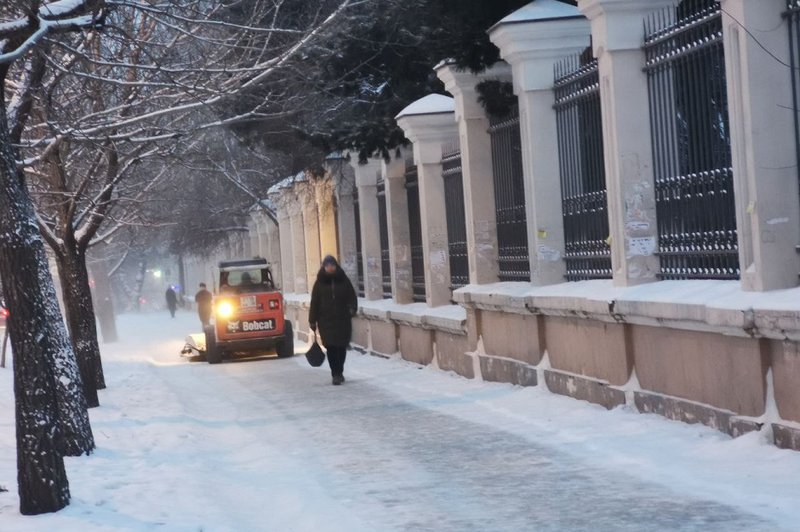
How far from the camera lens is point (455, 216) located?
62.4 ft

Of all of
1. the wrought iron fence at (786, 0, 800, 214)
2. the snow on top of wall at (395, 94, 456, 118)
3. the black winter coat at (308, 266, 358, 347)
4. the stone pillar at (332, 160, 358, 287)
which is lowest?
the black winter coat at (308, 266, 358, 347)

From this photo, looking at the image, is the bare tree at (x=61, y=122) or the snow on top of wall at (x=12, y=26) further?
the snow on top of wall at (x=12, y=26)

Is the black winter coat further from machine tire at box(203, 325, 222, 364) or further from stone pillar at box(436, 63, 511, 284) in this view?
machine tire at box(203, 325, 222, 364)

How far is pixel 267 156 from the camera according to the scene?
109ft

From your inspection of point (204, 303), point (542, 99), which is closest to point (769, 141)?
point (542, 99)

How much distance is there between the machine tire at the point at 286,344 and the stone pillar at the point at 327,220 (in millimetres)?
1796

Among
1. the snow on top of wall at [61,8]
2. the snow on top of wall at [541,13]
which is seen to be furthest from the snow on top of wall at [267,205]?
the snow on top of wall at [61,8]

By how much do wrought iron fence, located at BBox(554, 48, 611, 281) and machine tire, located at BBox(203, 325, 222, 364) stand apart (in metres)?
15.1

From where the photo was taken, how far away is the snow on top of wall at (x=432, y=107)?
62.4 feet

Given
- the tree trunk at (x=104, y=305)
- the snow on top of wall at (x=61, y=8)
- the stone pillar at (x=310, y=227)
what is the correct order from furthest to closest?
the tree trunk at (x=104, y=305) < the stone pillar at (x=310, y=227) < the snow on top of wall at (x=61, y=8)

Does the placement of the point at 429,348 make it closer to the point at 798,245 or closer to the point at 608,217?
the point at 608,217

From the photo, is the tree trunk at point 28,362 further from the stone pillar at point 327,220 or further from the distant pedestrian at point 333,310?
the stone pillar at point 327,220

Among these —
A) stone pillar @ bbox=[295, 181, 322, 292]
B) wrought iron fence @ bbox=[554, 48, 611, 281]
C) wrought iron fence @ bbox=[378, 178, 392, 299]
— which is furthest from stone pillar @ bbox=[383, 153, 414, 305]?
wrought iron fence @ bbox=[554, 48, 611, 281]

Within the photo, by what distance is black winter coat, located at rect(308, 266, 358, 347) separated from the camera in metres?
18.4
